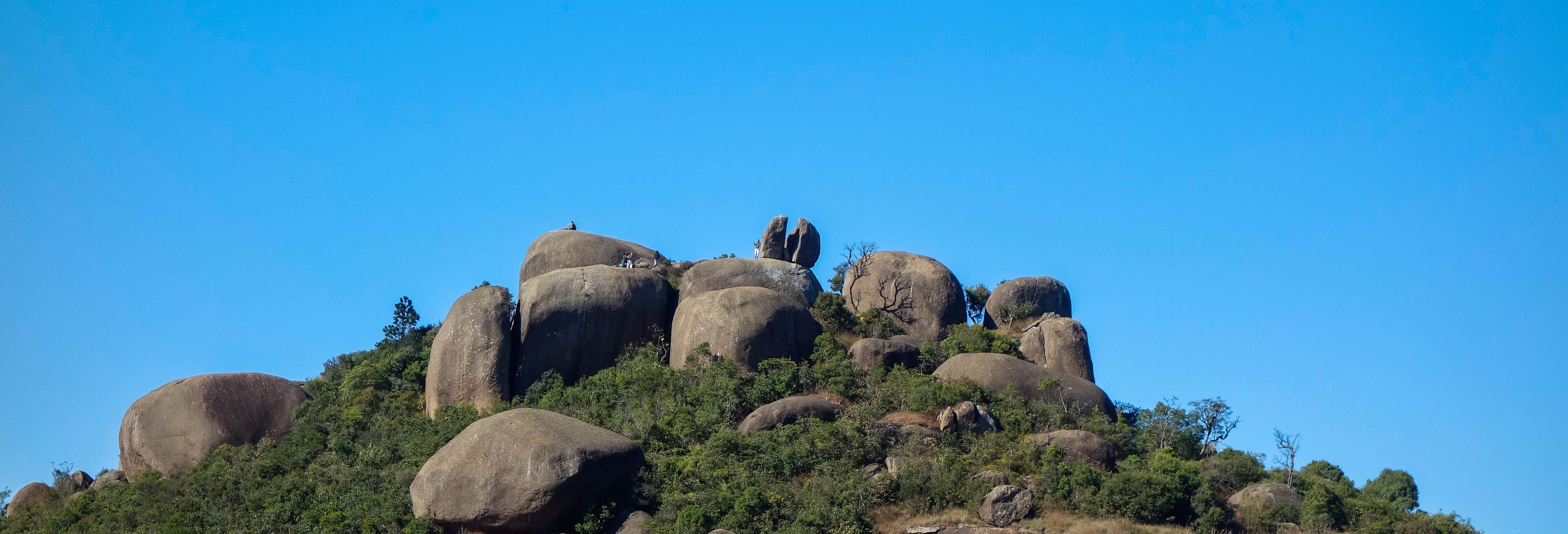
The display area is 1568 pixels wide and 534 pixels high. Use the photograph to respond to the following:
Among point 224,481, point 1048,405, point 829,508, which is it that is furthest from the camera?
point 1048,405

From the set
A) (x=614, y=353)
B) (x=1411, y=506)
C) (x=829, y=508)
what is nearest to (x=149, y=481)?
(x=614, y=353)

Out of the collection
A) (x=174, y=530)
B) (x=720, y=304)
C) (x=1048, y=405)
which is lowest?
(x=174, y=530)

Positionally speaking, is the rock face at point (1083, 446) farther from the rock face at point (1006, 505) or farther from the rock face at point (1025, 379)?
the rock face at point (1025, 379)

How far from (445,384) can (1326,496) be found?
25.3 meters

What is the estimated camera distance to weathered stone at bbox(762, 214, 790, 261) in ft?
161

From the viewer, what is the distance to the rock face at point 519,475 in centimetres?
3259

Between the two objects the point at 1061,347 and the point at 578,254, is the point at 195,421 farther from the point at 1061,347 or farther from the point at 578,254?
the point at 1061,347

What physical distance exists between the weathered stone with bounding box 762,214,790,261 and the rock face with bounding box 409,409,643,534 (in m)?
16.1

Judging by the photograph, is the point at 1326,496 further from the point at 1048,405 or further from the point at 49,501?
the point at 49,501

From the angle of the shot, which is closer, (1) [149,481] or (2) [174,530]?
(2) [174,530]

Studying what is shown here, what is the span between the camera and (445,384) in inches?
1690

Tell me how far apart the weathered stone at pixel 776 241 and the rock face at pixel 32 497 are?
23.7 m

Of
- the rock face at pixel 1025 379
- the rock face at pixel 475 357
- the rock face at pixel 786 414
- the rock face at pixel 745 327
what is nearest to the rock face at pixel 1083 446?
the rock face at pixel 1025 379

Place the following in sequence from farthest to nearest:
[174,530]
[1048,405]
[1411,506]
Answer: [1411,506] < [1048,405] < [174,530]
